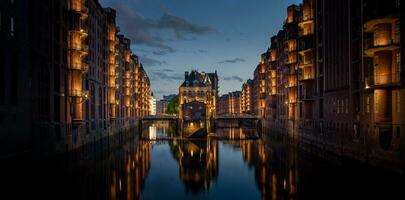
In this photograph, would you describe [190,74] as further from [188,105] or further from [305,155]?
[305,155]

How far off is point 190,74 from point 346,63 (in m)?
155

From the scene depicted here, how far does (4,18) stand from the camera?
34344mm

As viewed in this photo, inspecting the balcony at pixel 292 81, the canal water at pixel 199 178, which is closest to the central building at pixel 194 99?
the balcony at pixel 292 81

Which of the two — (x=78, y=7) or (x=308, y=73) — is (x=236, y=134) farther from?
(x=78, y=7)

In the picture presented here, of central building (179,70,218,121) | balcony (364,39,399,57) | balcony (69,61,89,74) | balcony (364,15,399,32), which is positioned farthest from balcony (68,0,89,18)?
central building (179,70,218,121)

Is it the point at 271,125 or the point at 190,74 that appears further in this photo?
the point at 190,74

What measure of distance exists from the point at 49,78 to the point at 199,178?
889 inches

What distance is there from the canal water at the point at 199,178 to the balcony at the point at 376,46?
11.4m

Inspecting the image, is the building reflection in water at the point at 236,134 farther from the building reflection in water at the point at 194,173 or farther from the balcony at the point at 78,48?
the balcony at the point at 78,48

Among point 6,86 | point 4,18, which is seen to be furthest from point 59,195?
point 4,18

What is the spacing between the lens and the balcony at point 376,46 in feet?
114

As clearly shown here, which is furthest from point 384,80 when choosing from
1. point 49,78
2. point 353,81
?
point 49,78

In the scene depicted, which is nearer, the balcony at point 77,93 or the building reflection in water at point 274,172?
the building reflection in water at point 274,172

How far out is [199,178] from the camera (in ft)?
136
